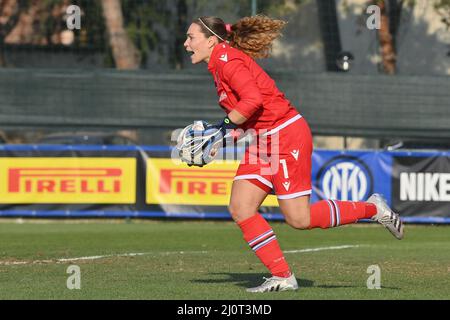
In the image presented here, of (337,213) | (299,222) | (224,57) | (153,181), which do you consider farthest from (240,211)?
(153,181)

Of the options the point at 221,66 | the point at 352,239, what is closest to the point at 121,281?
the point at 221,66

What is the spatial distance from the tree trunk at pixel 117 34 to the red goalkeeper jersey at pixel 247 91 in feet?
41.7

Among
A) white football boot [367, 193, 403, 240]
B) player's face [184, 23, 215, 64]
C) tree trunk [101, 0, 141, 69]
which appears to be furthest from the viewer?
tree trunk [101, 0, 141, 69]

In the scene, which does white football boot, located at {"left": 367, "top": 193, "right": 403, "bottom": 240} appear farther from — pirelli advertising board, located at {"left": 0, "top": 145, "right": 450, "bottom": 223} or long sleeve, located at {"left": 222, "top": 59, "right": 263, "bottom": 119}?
pirelli advertising board, located at {"left": 0, "top": 145, "right": 450, "bottom": 223}

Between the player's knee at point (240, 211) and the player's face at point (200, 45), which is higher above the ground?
the player's face at point (200, 45)

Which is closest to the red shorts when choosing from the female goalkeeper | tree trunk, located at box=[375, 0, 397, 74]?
the female goalkeeper

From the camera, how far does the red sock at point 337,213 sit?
841 centimetres

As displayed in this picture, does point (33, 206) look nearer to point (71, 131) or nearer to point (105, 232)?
point (71, 131)

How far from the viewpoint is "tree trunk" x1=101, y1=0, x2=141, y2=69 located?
21.0m

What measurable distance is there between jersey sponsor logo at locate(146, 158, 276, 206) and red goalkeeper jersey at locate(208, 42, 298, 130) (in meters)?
9.32

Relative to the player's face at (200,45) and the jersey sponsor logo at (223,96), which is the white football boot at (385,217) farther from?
the player's face at (200,45)

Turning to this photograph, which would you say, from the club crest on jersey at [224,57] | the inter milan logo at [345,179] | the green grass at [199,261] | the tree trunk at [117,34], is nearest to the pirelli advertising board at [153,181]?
the inter milan logo at [345,179]

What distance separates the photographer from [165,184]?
17922 millimetres
